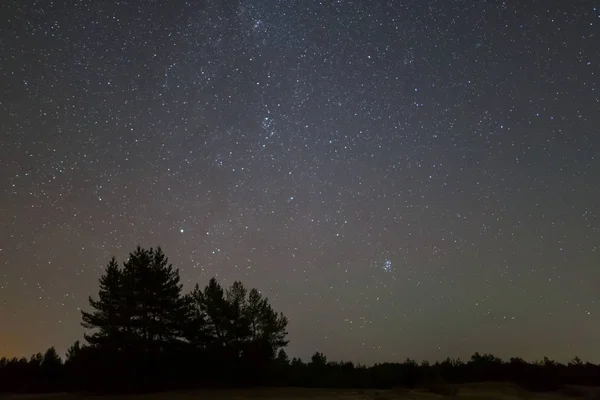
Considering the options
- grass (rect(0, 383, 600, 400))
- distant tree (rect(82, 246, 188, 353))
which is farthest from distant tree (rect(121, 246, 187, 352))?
grass (rect(0, 383, 600, 400))

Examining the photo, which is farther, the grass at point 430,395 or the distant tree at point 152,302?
the distant tree at point 152,302

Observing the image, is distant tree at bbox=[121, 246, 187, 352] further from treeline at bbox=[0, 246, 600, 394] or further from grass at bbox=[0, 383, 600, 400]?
grass at bbox=[0, 383, 600, 400]

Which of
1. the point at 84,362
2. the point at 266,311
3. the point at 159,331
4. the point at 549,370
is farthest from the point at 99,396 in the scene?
the point at 549,370

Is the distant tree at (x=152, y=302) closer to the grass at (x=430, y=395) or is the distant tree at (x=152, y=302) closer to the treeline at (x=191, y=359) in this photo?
the treeline at (x=191, y=359)

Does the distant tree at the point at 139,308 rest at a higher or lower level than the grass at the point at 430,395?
higher

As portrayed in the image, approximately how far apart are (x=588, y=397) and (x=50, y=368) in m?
30.2

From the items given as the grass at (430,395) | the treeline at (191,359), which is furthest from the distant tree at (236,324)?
the grass at (430,395)

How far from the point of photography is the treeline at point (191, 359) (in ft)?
87.0

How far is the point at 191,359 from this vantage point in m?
30.4

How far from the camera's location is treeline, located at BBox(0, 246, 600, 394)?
2652 cm

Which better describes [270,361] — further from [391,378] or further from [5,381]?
[5,381]

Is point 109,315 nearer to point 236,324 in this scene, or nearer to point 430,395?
point 236,324

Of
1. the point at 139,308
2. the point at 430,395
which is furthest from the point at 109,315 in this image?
the point at 430,395

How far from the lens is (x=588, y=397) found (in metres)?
20.3
